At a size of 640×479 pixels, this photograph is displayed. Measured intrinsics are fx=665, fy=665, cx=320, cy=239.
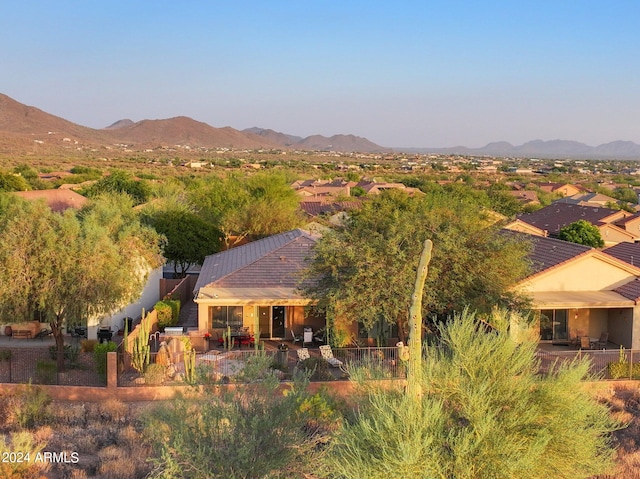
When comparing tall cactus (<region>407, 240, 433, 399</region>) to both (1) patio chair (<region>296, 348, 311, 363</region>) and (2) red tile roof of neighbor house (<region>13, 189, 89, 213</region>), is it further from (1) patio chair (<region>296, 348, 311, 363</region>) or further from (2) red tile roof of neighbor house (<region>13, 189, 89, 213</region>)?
(2) red tile roof of neighbor house (<region>13, 189, 89, 213</region>)

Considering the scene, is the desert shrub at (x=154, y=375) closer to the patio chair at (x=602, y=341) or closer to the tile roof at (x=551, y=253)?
the tile roof at (x=551, y=253)

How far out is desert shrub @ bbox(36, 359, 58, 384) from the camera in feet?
61.2

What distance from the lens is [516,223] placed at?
39000 millimetres

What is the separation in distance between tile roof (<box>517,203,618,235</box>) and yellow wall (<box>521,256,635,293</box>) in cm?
1821

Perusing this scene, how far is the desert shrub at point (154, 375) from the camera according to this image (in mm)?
18266

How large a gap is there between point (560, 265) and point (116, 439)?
1669 centimetres

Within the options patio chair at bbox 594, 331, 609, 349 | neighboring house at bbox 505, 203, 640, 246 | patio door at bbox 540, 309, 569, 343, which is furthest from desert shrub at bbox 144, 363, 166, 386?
neighboring house at bbox 505, 203, 640, 246

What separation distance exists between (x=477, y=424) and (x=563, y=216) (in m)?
40.0

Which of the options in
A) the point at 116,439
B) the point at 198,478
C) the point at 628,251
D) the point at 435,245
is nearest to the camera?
the point at 198,478

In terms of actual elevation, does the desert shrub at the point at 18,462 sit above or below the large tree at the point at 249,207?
below

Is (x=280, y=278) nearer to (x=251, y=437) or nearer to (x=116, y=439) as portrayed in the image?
(x=116, y=439)

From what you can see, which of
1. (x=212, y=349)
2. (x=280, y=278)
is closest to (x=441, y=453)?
(x=212, y=349)

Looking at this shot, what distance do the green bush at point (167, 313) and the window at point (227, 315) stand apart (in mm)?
2069

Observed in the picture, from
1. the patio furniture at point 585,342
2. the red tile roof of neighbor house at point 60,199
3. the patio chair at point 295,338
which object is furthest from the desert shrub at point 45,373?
the red tile roof of neighbor house at point 60,199
